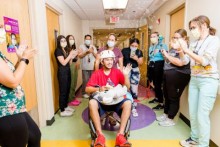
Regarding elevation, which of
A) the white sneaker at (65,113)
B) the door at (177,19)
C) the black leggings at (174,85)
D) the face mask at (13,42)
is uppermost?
the door at (177,19)

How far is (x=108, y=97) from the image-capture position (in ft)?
6.37

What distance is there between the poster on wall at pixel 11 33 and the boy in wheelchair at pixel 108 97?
0.94 metres

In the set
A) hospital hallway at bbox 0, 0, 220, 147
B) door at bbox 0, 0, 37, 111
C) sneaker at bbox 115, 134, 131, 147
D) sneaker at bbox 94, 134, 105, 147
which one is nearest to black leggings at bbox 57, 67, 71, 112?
hospital hallway at bbox 0, 0, 220, 147

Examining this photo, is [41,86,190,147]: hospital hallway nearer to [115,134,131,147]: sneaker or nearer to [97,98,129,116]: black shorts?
[115,134,131,147]: sneaker

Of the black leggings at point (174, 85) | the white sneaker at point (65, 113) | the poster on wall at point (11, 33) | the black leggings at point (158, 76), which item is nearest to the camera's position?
the poster on wall at point (11, 33)

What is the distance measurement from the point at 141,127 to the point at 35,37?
6.18 ft

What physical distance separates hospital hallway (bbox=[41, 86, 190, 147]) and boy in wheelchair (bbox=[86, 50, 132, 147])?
0.29m

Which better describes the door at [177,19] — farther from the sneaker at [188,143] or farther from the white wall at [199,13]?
the sneaker at [188,143]

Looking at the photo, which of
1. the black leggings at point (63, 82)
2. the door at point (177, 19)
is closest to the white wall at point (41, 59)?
the black leggings at point (63, 82)

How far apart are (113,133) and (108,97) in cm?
64

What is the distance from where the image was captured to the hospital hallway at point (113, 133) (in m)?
2.04

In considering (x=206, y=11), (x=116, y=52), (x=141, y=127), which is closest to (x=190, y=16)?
(x=206, y=11)

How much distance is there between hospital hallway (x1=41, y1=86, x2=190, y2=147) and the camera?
204cm

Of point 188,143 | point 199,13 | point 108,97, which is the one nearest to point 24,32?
→ point 108,97
